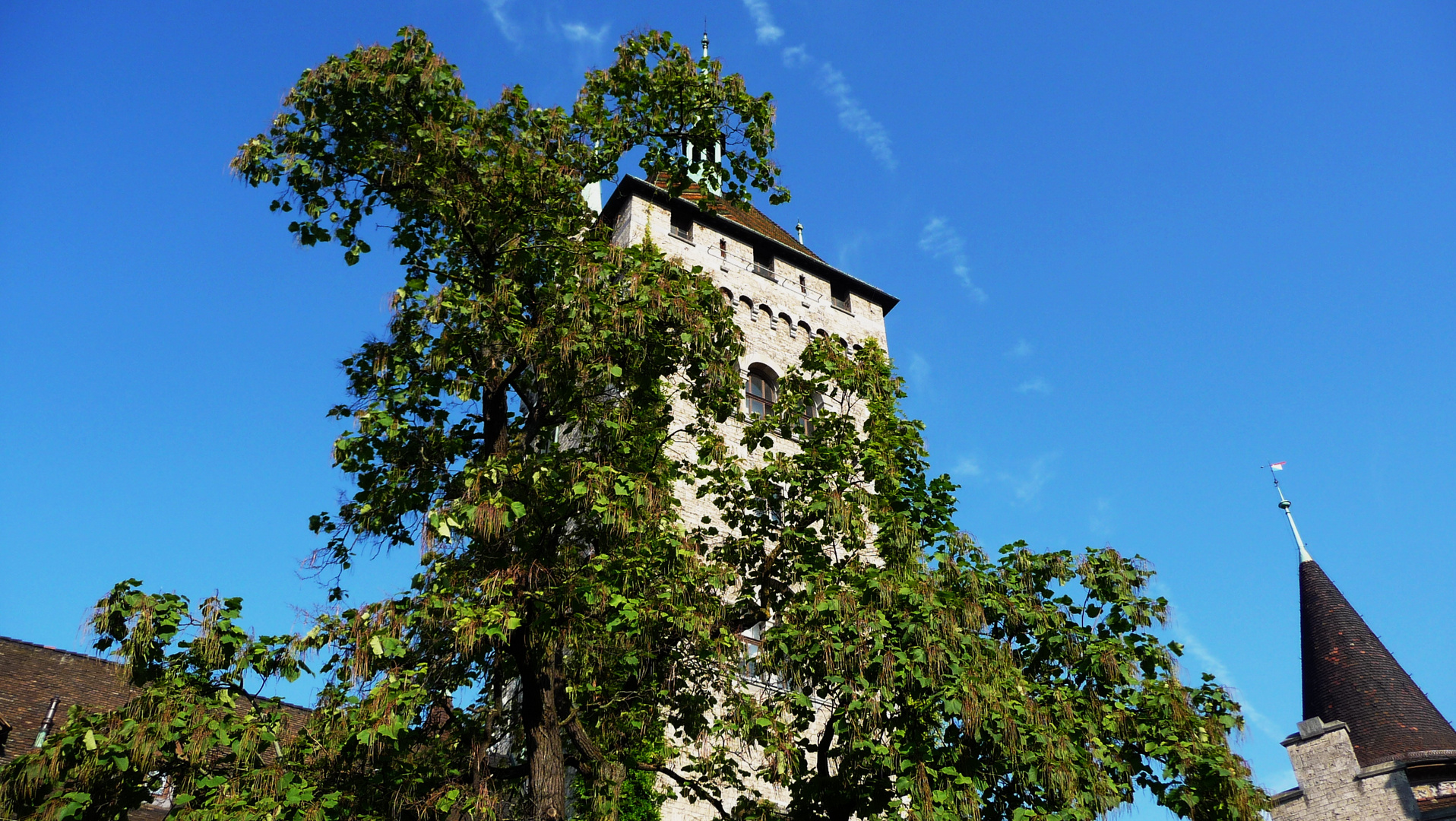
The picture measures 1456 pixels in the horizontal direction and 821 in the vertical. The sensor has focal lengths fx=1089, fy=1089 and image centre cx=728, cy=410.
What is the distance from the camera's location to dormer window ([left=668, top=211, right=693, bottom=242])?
22953 mm

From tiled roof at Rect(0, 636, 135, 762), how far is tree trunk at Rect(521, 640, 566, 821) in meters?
10.4

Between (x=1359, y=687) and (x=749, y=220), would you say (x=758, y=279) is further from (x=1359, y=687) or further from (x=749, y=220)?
(x=1359, y=687)

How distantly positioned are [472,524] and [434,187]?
3.90 m

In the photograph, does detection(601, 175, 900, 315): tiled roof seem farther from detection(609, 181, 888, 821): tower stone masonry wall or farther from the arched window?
the arched window

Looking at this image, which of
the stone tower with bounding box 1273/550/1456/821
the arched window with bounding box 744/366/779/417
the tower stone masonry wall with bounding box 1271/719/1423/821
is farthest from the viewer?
the stone tower with bounding box 1273/550/1456/821

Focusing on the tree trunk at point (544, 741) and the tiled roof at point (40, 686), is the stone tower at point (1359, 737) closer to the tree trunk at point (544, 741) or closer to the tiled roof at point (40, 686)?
the tree trunk at point (544, 741)

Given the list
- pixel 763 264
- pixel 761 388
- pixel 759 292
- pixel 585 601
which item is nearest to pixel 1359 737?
pixel 761 388

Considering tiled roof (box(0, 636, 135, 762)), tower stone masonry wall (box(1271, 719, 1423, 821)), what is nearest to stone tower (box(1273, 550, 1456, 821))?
tower stone masonry wall (box(1271, 719, 1423, 821))

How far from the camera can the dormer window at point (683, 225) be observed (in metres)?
23.0

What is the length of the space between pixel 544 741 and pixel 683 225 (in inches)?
611

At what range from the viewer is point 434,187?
11203 mm

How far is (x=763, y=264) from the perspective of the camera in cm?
2455

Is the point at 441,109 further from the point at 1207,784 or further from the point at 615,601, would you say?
the point at 1207,784

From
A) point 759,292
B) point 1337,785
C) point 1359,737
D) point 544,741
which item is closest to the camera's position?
point 544,741
